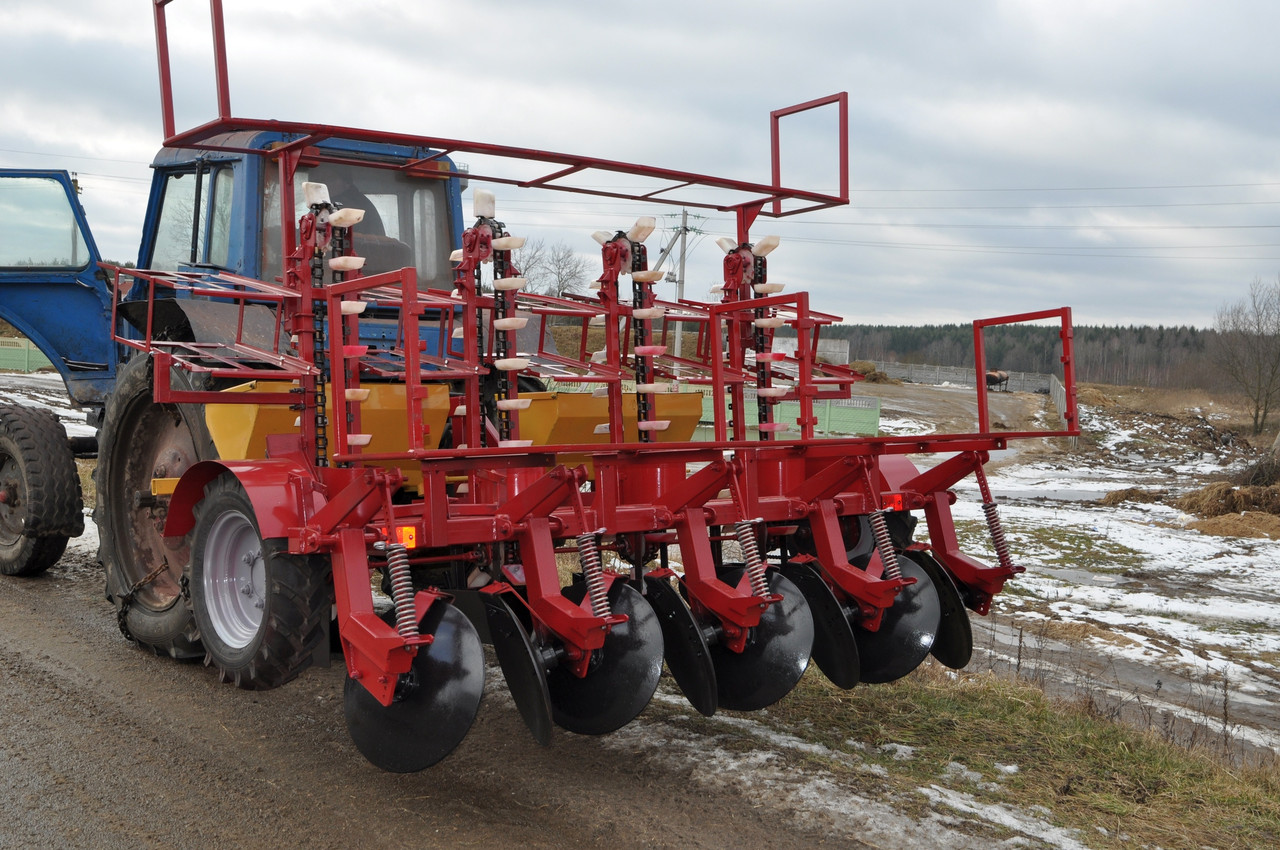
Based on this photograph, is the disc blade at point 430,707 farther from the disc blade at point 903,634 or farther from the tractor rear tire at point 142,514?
the disc blade at point 903,634

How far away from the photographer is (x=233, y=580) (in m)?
4.44

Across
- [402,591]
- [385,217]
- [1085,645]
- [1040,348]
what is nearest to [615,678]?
[402,591]

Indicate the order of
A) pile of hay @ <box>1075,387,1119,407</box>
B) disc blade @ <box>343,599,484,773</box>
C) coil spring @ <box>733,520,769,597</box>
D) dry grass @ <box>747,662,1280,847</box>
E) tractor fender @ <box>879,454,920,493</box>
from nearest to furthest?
disc blade @ <box>343,599,484,773</box> < dry grass @ <box>747,662,1280,847</box> < coil spring @ <box>733,520,769,597</box> < tractor fender @ <box>879,454,920,493</box> < pile of hay @ <box>1075,387,1119,407</box>

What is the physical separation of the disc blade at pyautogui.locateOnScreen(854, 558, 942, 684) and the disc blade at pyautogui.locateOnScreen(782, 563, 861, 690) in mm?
204

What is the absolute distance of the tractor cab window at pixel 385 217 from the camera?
19.0 ft

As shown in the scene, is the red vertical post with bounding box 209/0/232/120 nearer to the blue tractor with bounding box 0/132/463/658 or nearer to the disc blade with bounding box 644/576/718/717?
the blue tractor with bounding box 0/132/463/658

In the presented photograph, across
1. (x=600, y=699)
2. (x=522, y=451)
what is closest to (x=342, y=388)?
(x=522, y=451)

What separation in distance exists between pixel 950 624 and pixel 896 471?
3.02 feet

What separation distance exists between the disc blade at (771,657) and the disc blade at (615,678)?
0.53 metres

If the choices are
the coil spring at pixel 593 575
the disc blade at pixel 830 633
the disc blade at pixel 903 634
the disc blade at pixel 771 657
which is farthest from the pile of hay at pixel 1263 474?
the coil spring at pixel 593 575

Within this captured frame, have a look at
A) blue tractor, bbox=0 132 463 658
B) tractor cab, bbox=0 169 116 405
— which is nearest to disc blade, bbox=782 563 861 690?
blue tractor, bbox=0 132 463 658

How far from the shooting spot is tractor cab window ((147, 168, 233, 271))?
595 centimetres

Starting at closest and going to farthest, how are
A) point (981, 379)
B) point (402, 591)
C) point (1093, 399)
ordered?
point (402, 591), point (981, 379), point (1093, 399)

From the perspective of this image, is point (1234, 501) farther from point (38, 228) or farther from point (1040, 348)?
point (1040, 348)
